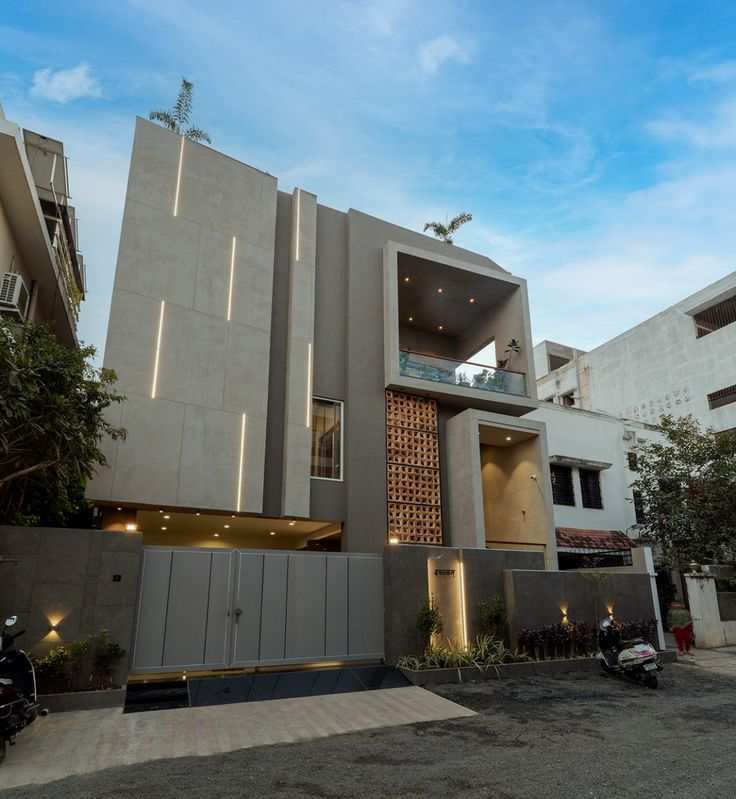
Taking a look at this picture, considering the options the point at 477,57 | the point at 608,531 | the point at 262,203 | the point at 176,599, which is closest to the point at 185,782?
the point at 176,599

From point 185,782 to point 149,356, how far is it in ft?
27.3

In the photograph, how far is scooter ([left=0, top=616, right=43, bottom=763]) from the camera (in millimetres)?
5070

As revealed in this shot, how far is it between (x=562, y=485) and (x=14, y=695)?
17.1 meters

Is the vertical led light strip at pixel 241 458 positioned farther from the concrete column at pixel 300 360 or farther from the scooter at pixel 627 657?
the scooter at pixel 627 657

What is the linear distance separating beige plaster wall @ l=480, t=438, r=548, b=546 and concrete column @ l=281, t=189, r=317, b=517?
561 cm

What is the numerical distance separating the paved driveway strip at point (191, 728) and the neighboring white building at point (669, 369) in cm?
2029

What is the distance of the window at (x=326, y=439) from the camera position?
498 inches

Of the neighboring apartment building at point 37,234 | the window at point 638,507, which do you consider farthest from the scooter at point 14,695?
the window at point 638,507

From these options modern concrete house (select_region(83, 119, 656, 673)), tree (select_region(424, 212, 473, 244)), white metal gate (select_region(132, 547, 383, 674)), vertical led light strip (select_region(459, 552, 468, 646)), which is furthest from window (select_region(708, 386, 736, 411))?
white metal gate (select_region(132, 547, 383, 674))

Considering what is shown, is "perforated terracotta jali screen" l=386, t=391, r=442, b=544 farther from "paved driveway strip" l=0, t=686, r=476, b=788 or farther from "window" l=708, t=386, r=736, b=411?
"window" l=708, t=386, r=736, b=411

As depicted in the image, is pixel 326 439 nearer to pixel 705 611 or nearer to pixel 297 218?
pixel 297 218

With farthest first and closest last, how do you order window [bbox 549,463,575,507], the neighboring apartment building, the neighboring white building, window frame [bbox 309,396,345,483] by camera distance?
the neighboring white building, window [bbox 549,463,575,507], window frame [bbox 309,396,345,483], the neighboring apartment building

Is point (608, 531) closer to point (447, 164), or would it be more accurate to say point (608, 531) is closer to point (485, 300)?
point (485, 300)

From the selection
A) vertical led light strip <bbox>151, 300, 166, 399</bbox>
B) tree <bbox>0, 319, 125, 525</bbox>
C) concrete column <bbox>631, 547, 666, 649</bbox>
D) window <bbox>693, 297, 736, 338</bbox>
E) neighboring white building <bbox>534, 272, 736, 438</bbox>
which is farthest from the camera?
window <bbox>693, 297, 736, 338</bbox>
